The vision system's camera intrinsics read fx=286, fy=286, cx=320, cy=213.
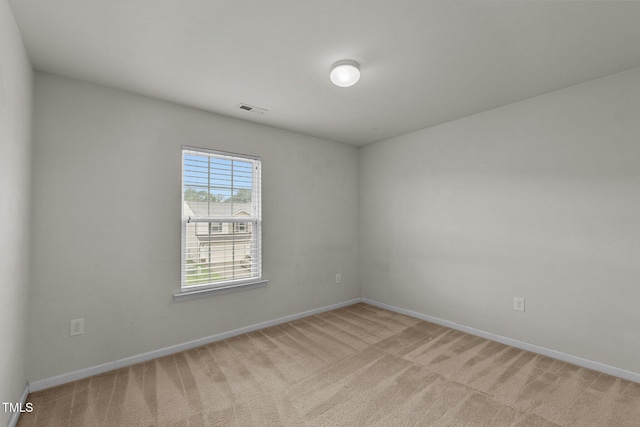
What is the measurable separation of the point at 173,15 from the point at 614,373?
4080 millimetres

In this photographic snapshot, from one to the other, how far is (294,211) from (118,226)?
1.88 metres

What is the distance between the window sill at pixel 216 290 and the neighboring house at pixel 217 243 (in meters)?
0.10

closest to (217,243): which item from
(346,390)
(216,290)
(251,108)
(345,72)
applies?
(216,290)

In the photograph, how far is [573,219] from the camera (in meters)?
2.53

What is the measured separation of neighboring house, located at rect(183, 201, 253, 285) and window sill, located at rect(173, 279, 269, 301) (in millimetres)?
96

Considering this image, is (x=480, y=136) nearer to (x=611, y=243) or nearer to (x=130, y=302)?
(x=611, y=243)

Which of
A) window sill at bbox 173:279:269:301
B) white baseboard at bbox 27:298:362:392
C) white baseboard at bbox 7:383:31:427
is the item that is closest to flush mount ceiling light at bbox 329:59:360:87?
window sill at bbox 173:279:269:301

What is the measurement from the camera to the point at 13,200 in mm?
1704

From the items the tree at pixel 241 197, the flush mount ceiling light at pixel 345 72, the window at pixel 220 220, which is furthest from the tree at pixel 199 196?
the flush mount ceiling light at pixel 345 72

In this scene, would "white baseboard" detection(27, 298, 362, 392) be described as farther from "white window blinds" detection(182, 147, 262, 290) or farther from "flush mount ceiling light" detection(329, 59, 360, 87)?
"flush mount ceiling light" detection(329, 59, 360, 87)

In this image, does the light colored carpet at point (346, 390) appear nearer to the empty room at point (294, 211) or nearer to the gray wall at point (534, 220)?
the empty room at point (294, 211)

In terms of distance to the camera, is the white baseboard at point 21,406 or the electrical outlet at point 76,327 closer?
the white baseboard at point 21,406

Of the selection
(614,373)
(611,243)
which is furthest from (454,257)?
(614,373)

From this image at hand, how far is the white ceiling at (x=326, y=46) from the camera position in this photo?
1.62 metres
